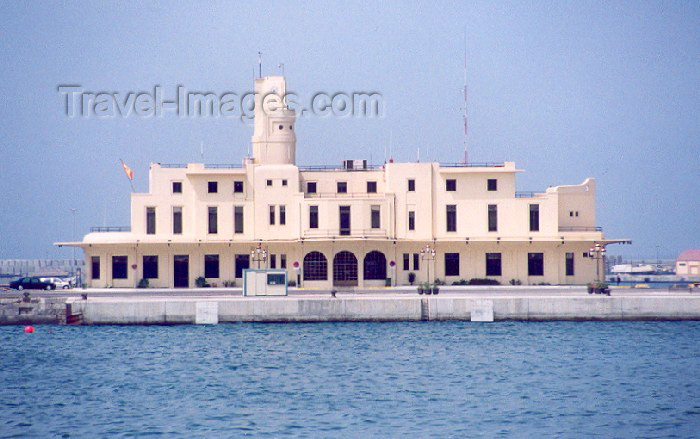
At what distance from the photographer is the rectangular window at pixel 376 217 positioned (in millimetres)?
77312

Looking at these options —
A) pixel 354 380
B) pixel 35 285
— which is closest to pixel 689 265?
pixel 35 285

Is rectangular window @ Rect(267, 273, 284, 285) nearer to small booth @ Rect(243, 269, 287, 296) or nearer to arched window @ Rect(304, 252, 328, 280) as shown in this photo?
small booth @ Rect(243, 269, 287, 296)

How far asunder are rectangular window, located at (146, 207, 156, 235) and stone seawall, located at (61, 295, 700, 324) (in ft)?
63.3

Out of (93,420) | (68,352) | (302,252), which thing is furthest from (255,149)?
(93,420)

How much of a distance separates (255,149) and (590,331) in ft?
117

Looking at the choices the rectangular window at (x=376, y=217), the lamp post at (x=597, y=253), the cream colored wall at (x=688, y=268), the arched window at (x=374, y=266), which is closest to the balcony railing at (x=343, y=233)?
the rectangular window at (x=376, y=217)

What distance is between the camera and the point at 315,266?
7794cm

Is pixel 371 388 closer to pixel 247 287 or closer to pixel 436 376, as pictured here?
pixel 436 376

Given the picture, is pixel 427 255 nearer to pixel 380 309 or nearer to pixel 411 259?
pixel 411 259

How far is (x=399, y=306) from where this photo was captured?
5978 centimetres

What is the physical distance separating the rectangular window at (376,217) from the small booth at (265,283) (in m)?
15.6

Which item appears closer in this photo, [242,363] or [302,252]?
[242,363]

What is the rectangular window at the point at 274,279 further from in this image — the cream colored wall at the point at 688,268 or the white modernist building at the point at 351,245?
the cream colored wall at the point at 688,268

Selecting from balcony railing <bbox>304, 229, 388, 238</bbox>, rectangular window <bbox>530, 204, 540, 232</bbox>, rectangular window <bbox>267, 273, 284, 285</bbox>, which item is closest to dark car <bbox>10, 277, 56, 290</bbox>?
balcony railing <bbox>304, 229, 388, 238</bbox>
